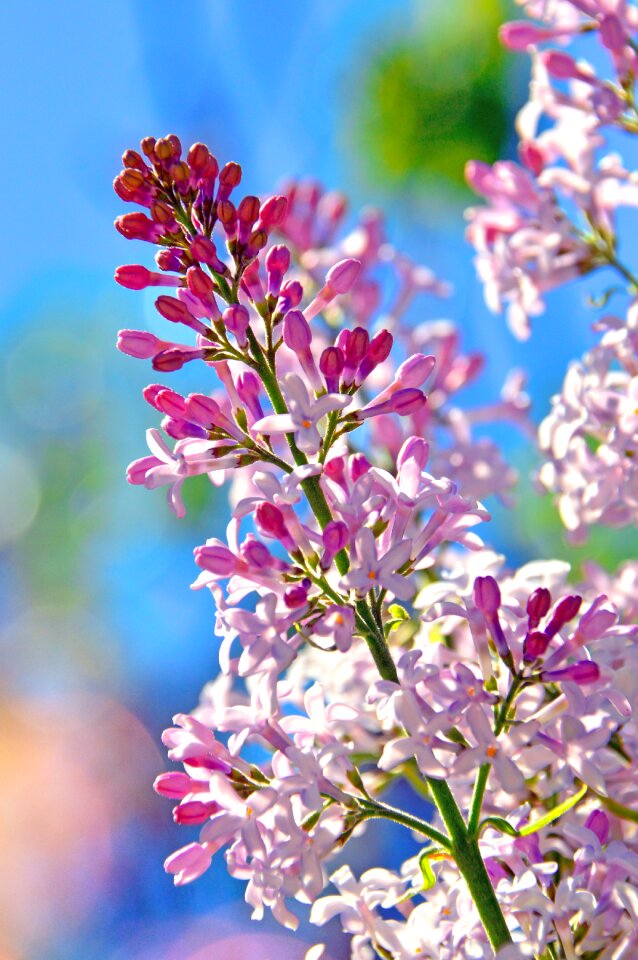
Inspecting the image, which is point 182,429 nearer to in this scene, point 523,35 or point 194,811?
point 194,811

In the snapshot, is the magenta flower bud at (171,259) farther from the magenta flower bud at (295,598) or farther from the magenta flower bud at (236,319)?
the magenta flower bud at (295,598)

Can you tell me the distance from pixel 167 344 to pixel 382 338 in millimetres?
126

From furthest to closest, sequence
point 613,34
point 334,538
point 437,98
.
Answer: point 437,98, point 613,34, point 334,538

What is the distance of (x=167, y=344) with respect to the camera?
636 millimetres

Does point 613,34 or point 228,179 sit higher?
point 613,34

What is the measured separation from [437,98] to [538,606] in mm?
2020

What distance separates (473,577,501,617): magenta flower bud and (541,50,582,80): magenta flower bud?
0.63 meters

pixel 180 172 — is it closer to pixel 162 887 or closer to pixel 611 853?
pixel 611 853

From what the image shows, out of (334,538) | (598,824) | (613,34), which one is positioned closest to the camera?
(334,538)

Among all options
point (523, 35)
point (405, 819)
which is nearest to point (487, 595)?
point (405, 819)

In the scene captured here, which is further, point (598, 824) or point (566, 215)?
point (566, 215)

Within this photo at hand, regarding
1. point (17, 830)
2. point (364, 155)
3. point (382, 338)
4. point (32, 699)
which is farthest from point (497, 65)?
point (382, 338)

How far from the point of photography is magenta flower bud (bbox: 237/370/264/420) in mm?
598

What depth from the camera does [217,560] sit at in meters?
0.57
